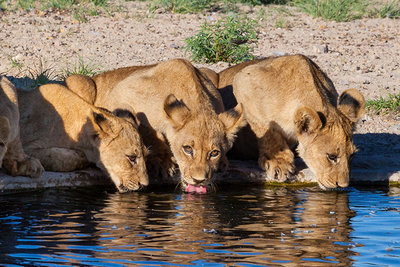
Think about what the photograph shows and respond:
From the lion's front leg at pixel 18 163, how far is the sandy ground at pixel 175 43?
15.1ft

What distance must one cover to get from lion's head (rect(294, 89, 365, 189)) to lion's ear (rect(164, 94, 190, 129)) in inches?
39.7

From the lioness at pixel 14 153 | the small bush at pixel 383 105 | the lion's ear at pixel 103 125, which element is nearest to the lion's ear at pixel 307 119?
the lion's ear at pixel 103 125

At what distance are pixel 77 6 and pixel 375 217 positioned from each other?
401 inches

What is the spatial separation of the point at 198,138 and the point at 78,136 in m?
1.26

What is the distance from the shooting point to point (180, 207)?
7.49 meters

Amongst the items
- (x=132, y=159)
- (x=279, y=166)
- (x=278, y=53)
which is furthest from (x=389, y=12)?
(x=132, y=159)

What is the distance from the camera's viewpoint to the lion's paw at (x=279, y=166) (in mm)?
8648

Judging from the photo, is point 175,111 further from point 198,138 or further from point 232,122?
point 232,122

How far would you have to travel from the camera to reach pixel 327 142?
26.8ft

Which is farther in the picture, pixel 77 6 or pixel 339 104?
pixel 77 6

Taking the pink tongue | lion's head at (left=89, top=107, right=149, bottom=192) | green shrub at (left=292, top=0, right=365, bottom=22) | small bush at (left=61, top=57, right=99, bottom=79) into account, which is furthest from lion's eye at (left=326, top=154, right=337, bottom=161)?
green shrub at (left=292, top=0, right=365, bottom=22)

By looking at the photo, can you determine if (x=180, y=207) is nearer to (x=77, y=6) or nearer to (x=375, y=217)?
(x=375, y=217)

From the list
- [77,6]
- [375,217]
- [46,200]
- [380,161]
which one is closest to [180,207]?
[46,200]

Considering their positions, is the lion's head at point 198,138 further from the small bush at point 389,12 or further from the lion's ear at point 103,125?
the small bush at point 389,12
